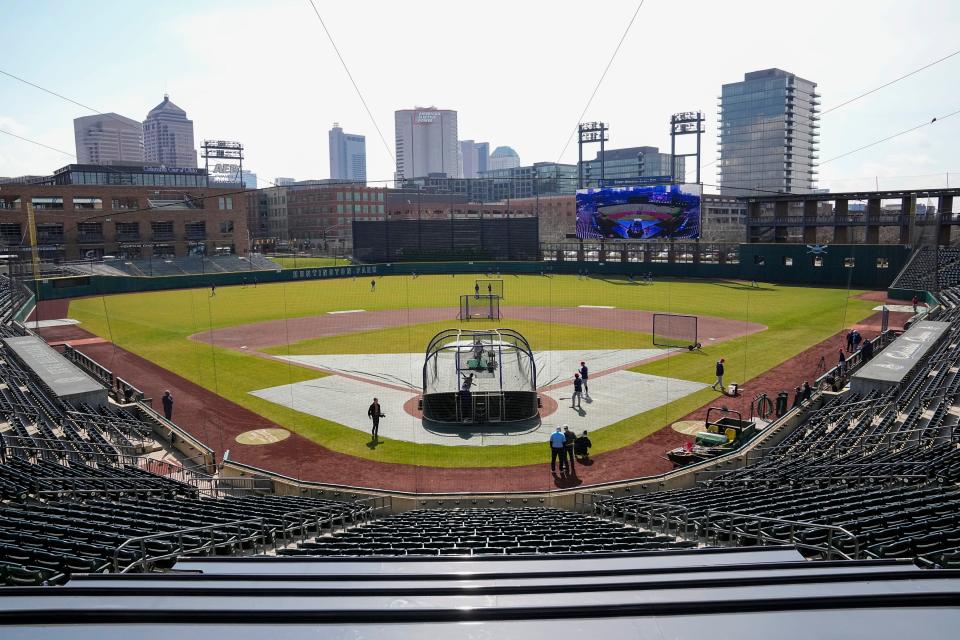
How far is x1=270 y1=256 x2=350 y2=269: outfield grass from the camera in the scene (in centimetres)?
8738

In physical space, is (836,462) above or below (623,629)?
below

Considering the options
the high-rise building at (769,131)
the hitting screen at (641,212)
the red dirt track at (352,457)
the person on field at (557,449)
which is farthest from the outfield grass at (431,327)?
the high-rise building at (769,131)

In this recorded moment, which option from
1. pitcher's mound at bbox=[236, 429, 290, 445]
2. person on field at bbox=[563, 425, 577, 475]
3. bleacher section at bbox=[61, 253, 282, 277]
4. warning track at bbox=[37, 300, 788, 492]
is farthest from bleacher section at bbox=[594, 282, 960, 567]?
bleacher section at bbox=[61, 253, 282, 277]

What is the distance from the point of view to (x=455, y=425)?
22.2m

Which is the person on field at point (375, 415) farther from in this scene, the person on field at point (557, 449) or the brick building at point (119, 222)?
the brick building at point (119, 222)

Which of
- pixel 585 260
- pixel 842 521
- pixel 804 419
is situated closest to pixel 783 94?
pixel 585 260

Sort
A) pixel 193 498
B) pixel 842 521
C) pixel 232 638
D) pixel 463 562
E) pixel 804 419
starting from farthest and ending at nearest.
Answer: pixel 804 419 → pixel 193 498 → pixel 842 521 → pixel 463 562 → pixel 232 638

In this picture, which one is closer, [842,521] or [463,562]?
[463,562]

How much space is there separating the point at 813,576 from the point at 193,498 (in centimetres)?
1325

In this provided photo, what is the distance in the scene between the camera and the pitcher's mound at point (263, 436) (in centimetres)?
2069

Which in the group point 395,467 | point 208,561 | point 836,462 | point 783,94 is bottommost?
point 395,467

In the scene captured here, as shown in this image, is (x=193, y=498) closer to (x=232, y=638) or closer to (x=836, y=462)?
(x=232, y=638)

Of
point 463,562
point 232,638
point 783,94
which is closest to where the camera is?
point 232,638

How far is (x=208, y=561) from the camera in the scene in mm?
5102
